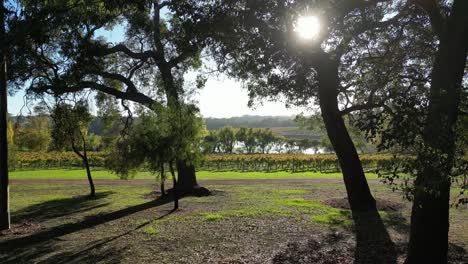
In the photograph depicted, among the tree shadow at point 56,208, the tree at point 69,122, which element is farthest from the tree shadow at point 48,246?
the tree at point 69,122

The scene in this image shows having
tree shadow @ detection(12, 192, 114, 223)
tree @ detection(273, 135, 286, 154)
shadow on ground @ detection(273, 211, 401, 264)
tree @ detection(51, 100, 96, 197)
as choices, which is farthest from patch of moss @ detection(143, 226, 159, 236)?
tree @ detection(273, 135, 286, 154)

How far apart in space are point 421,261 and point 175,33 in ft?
31.6

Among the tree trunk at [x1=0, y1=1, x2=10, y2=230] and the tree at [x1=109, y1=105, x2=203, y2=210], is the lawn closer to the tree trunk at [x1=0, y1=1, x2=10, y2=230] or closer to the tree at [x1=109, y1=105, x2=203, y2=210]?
the tree trunk at [x1=0, y1=1, x2=10, y2=230]

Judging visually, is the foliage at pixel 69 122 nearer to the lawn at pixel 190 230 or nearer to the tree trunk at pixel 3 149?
the lawn at pixel 190 230

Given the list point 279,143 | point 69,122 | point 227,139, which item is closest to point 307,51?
point 69,122

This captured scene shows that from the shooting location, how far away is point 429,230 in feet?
23.9

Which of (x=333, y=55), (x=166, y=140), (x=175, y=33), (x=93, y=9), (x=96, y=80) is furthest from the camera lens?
(x=96, y=80)

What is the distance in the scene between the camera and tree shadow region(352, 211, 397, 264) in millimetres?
8930

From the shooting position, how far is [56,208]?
704 inches

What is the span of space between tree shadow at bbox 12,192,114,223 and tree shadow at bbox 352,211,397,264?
11.5 m

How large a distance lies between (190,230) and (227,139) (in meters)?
102

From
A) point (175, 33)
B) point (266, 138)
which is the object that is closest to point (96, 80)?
point (175, 33)

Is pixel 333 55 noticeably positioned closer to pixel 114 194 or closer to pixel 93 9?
pixel 93 9

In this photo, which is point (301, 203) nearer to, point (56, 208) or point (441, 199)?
point (441, 199)
